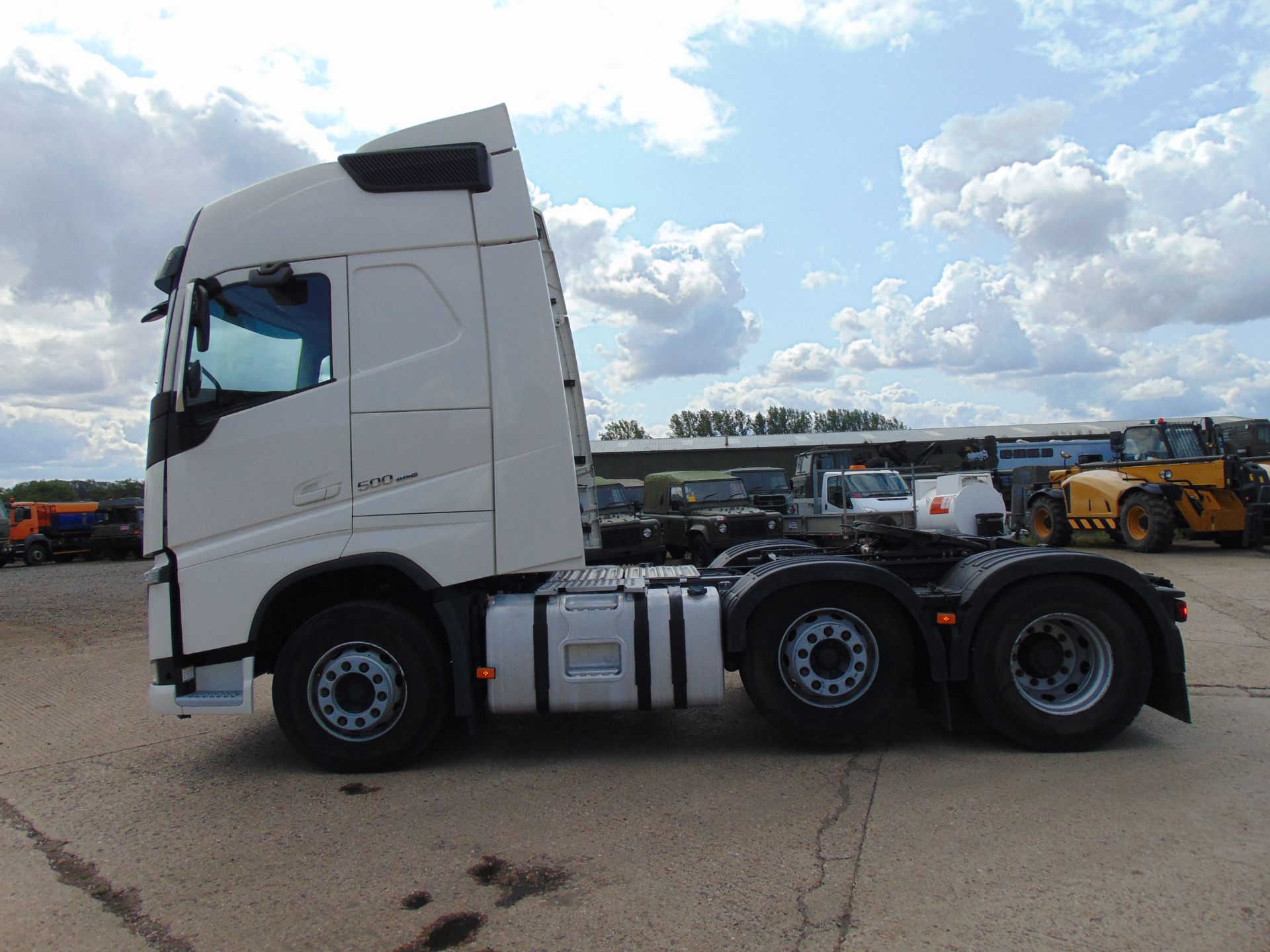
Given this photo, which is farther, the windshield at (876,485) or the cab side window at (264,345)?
the windshield at (876,485)

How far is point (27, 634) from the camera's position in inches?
456

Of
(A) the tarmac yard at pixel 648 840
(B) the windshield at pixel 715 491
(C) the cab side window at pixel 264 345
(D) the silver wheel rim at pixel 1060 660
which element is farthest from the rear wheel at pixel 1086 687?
(B) the windshield at pixel 715 491

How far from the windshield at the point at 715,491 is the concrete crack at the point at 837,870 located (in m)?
12.2

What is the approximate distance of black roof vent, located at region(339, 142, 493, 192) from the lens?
5.09 metres

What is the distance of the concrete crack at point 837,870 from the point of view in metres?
3.10

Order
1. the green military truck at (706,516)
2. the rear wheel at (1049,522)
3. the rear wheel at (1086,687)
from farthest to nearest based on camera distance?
the rear wheel at (1049,522), the green military truck at (706,516), the rear wheel at (1086,687)

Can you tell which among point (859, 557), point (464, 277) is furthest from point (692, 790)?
point (464, 277)

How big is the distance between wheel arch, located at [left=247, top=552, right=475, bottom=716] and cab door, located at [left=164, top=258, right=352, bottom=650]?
0.29 ft

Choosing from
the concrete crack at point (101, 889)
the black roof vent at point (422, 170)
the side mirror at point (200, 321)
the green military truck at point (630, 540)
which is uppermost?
the black roof vent at point (422, 170)

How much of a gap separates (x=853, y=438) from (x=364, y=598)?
2099 inches

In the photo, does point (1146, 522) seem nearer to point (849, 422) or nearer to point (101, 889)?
point (101, 889)

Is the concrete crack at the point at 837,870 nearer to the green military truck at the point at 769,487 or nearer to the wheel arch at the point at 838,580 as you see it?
the wheel arch at the point at 838,580

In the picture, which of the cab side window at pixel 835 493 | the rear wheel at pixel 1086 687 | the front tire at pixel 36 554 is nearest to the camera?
the rear wheel at pixel 1086 687

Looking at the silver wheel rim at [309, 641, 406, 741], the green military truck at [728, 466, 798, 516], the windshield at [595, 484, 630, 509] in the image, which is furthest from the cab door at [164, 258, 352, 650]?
the green military truck at [728, 466, 798, 516]
